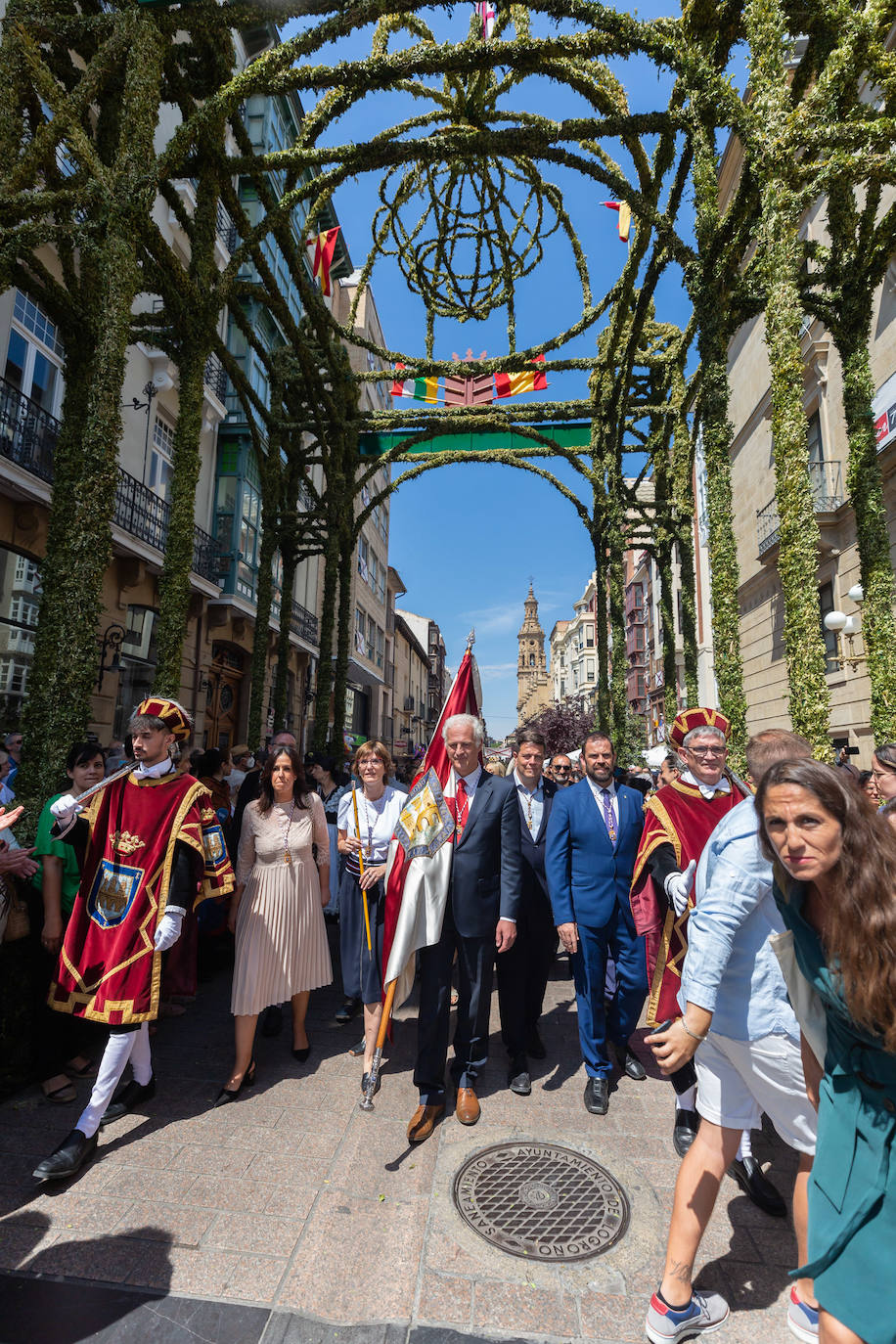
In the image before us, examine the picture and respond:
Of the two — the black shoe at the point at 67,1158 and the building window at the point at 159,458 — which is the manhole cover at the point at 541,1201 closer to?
the black shoe at the point at 67,1158

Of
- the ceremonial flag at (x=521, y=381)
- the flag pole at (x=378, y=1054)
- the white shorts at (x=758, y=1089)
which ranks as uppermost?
the ceremonial flag at (x=521, y=381)

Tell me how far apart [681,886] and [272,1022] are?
327 cm

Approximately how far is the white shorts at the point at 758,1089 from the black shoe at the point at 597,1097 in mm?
1577

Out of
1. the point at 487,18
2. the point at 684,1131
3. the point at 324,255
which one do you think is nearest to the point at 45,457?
the point at 324,255

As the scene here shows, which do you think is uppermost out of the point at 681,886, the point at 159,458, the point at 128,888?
the point at 159,458

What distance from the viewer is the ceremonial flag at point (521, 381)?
48.0 feet

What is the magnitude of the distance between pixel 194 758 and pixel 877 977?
6385 mm

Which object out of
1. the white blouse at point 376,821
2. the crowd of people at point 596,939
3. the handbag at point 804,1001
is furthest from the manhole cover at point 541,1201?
the white blouse at point 376,821

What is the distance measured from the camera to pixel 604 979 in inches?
162

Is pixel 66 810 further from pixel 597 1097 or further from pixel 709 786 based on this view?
pixel 709 786

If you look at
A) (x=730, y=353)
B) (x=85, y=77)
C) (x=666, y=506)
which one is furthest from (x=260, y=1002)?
(x=730, y=353)

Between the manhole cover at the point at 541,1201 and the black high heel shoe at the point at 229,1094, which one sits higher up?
the black high heel shoe at the point at 229,1094

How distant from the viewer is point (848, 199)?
7.61m

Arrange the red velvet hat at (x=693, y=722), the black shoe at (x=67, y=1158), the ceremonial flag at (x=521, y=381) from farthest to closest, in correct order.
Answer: the ceremonial flag at (x=521, y=381) → the red velvet hat at (x=693, y=722) → the black shoe at (x=67, y=1158)
